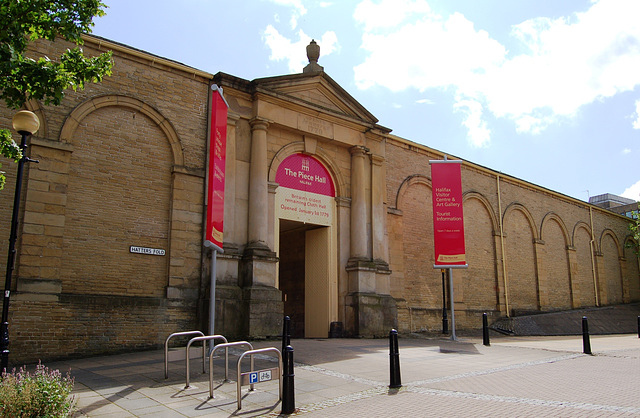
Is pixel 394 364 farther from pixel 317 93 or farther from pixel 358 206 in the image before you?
pixel 317 93

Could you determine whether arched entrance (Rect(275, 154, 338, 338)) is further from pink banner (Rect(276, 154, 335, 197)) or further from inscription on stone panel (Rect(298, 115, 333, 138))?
inscription on stone panel (Rect(298, 115, 333, 138))

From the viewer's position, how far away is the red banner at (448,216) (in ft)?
58.3

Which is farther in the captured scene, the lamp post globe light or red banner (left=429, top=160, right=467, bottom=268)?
red banner (left=429, top=160, right=467, bottom=268)

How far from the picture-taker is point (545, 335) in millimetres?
23281

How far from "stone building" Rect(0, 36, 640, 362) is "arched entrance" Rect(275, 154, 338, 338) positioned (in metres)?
0.05

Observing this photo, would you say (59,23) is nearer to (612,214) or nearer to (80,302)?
(80,302)

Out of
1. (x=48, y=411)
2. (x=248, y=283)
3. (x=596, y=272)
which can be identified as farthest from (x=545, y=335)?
(x=48, y=411)

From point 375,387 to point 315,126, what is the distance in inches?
427

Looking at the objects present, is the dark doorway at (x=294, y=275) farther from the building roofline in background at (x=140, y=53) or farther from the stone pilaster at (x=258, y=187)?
the building roofline in background at (x=140, y=53)

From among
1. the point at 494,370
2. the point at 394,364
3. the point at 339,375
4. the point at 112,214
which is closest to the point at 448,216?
the point at 494,370

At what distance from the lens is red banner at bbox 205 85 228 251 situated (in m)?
11.3

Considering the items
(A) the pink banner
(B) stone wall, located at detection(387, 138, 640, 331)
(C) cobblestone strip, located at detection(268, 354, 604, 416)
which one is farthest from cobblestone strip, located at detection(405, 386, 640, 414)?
(B) stone wall, located at detection(387, 138, 640, 331)

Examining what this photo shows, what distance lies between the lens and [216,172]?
38.0 ft

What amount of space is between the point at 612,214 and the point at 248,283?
31592 mm
